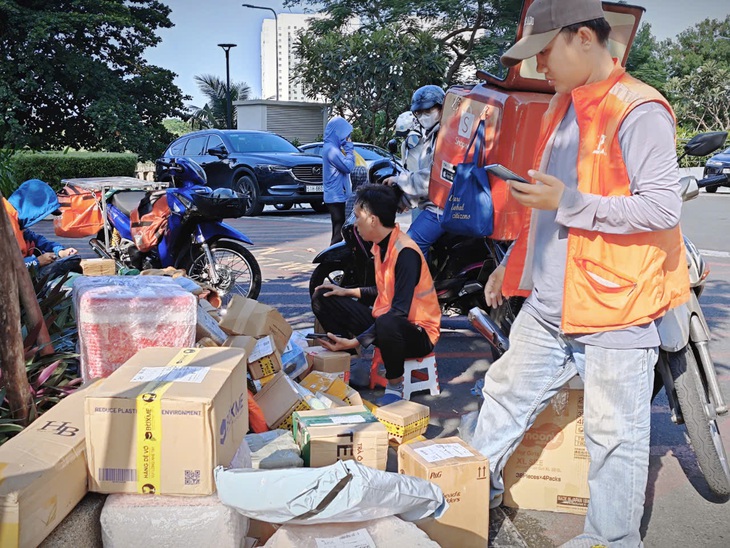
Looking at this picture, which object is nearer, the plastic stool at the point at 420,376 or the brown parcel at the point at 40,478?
the brown parcel at the point at 40,478

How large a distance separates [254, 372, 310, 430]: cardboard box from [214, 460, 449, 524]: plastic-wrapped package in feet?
4.09

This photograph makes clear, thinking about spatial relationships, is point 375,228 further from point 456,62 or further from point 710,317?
point 456,62

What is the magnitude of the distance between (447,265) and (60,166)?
649 inches

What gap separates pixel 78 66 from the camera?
82.9ft

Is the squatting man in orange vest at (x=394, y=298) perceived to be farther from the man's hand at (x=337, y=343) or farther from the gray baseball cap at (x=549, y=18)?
the gray baseball cap at (x=549, y=18)

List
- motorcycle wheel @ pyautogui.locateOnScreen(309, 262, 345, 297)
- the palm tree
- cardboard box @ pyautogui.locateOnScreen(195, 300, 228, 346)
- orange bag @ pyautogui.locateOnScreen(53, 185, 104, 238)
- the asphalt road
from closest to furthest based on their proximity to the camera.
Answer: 1. the asphalt road
2. cardboard box @ pyautogui.locateOnScreen(195, 300, 228, 346)
3. motorcycle wheel @ pyautogui.locateOnScreen(309, 262, 345, 297)
4. orange bag @ pyautogui.locateOnScreen(53, 185, 104, 238)
5. the palm tree

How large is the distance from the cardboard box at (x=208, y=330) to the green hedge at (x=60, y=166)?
51.7 feet

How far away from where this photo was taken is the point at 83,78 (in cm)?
2584

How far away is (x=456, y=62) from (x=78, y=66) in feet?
52.6

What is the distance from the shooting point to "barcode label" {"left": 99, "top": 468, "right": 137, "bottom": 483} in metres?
2.31

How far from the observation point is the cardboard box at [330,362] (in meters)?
4.27

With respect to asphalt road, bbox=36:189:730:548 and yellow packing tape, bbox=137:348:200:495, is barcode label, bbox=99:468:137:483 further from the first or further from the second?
asphalt road, bbox=36:189:730:548

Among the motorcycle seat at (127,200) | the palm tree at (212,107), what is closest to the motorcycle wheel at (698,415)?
the motorcycle seat at (127,200)

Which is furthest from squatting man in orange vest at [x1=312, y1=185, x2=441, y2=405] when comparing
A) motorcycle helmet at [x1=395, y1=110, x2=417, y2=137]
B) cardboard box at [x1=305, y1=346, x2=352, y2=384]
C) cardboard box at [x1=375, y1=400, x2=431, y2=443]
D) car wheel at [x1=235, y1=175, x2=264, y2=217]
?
car wheel at [x1=235, y1=175, x2=264, y2=217]
